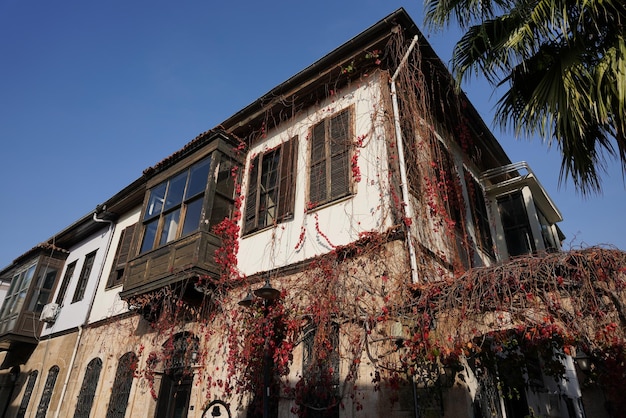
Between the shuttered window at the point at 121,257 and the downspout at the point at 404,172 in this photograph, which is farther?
the shuttered window at the point at 121,257

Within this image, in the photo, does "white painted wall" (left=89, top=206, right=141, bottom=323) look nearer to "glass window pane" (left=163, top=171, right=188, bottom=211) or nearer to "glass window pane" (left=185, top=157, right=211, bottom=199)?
"glass window pane" (left=163, top=171, right=188, bottom=211)

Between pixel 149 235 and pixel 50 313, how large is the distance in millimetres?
6036

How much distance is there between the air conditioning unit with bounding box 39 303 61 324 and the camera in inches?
503

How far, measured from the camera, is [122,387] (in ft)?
29.4

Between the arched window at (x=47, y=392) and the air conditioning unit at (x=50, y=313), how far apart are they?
5.90 feet

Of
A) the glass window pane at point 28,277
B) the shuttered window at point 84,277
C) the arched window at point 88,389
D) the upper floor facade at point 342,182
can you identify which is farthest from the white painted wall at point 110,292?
the glass window pane at point 28,277

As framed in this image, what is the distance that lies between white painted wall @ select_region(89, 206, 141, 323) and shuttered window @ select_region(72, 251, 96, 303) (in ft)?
3.73

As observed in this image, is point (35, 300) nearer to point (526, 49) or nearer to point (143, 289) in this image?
point (143, 289)

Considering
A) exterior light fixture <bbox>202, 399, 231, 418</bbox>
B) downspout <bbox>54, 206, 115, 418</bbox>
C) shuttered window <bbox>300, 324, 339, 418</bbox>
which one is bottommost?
exterior light fixture <bbox>202, 399, 231, 418</bbox>

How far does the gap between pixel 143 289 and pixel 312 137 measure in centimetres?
482

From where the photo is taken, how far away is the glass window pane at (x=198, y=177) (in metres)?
8.91

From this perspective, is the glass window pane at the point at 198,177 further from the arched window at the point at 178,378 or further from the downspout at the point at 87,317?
the downspout at the point at 87,317

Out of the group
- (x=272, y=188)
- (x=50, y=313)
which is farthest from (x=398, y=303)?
(x=50, y=313)

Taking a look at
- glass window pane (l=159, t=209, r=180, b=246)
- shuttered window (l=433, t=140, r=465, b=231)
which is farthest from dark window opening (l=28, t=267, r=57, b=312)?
shuttered window (l=433, t=140, r=465, b=231)
